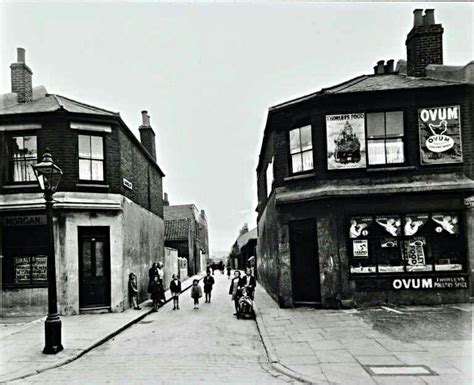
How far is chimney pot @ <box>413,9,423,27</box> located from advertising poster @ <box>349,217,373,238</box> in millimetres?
7238

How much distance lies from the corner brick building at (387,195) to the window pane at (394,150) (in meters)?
0.03

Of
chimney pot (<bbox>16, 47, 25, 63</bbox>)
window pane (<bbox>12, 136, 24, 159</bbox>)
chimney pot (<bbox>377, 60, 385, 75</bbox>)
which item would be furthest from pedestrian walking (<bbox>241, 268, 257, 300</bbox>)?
chimney pot (<bbox>16, 47, 25, 63</bbox>)

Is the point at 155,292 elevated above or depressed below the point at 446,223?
below

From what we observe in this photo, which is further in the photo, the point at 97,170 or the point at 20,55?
the point at 20,55

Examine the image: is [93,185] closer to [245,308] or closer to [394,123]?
[245,308]

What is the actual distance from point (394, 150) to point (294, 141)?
3.45m

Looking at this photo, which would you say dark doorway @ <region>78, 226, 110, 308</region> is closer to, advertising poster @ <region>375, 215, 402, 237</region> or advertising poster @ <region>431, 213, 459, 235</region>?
advertising poster @ <region>375, 215, 402, 237</region>

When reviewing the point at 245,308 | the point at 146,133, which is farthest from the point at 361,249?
the point at 146,133

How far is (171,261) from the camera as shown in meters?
31.7

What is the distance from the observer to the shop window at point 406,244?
15.0m

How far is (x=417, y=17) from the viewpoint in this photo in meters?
16.3

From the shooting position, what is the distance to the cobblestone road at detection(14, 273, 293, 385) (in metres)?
7.82

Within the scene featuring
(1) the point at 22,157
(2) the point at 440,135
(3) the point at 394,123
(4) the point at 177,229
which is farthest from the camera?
(4) the point at 177,229

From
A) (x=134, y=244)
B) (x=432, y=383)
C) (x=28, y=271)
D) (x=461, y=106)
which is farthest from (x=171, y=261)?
(x=432, y=383)
